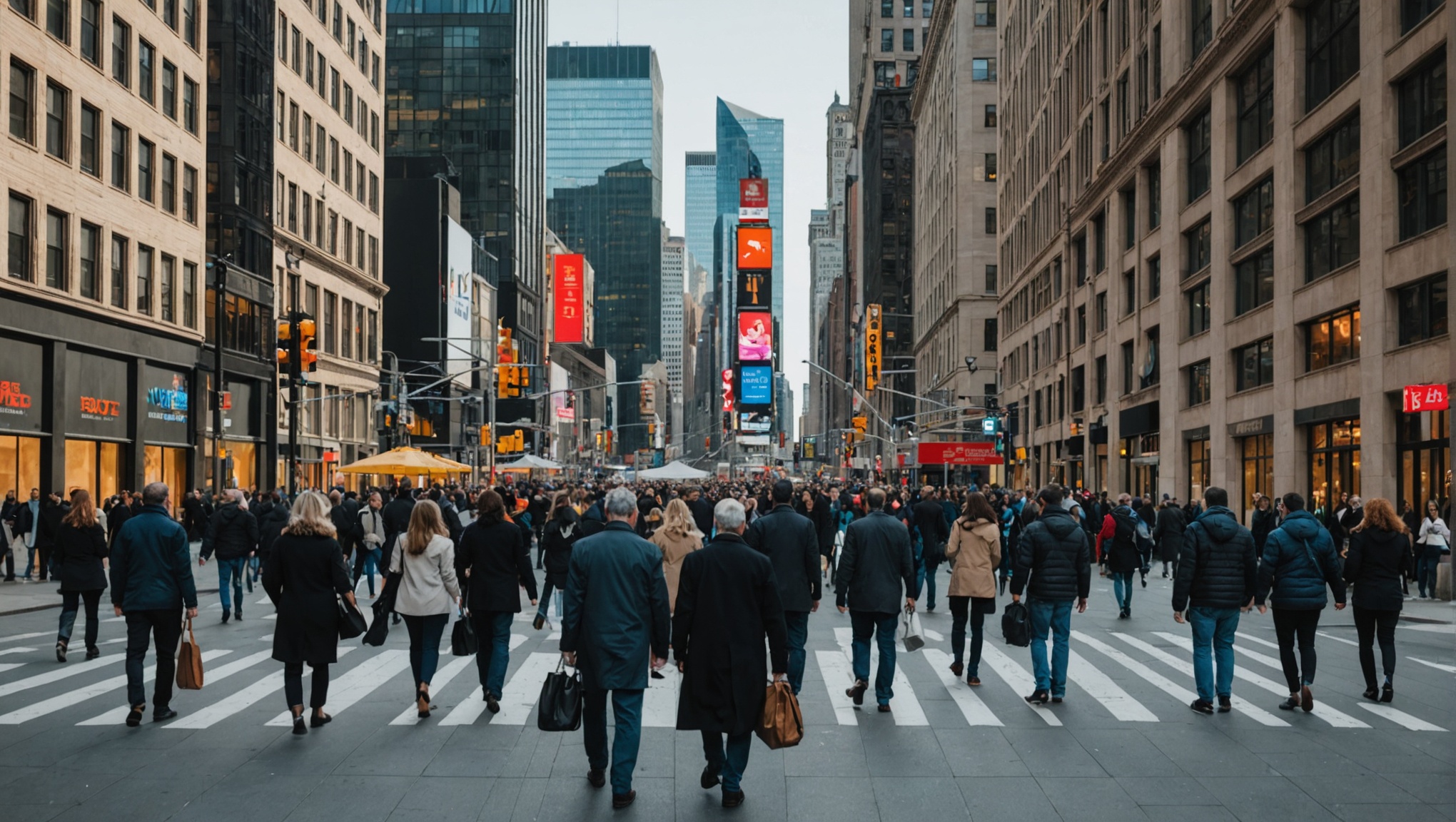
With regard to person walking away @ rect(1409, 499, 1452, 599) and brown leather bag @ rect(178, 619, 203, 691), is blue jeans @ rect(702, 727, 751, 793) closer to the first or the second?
brown leather bag @ rect(178, 619, 203, 691)

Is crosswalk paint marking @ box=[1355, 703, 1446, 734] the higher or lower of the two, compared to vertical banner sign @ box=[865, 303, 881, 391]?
lower

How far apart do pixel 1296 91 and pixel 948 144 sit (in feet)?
207

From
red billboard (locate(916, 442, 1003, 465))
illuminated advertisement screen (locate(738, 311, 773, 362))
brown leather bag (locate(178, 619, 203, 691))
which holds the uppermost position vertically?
illuminated advertisement screen (locate(738, 311, 773, 362))

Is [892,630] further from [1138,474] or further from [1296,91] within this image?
[1138,474]

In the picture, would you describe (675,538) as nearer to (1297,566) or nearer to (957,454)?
(1297,566)

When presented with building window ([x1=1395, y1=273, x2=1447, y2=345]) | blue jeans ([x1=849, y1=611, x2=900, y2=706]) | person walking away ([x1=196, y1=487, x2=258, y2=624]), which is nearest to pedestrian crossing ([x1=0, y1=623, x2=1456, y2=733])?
blue jeans ([x1=849, y1=611, x2=900, y2=706])

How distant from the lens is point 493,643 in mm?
11086

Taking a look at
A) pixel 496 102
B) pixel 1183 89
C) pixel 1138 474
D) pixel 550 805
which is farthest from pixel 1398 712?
pixel 496 102

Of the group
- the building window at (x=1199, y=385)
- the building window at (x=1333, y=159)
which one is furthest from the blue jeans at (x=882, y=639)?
the building window at (x=1199, y=385)

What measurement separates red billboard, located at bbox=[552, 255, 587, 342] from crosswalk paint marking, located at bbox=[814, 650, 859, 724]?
4952 inches

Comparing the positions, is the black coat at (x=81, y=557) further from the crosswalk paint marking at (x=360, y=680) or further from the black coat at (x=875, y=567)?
the black coat at (x=875, y=567)

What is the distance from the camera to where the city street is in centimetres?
781

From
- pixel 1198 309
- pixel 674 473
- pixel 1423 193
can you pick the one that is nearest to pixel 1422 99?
pixel 1423 193

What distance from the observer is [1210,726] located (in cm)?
1040
